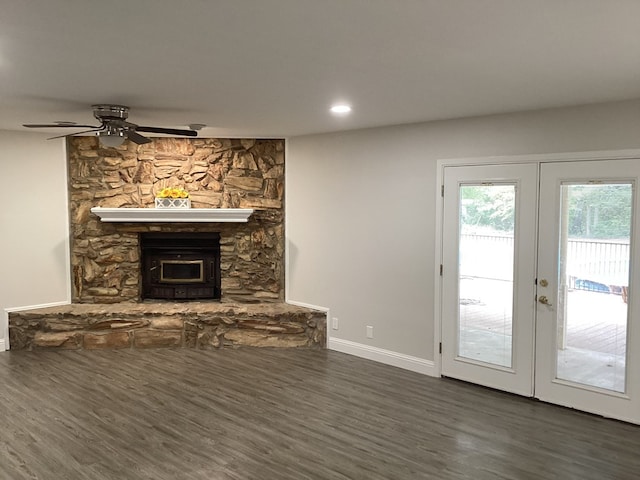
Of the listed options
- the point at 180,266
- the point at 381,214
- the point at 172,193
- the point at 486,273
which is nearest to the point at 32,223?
the point at 172,193

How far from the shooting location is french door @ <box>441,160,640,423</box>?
4031 millimetres

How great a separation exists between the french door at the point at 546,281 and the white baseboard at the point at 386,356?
7.5 inches

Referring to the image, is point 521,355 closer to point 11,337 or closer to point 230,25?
point 230,25

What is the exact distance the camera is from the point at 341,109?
4398 millimetres

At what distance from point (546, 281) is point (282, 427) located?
237 centimetres

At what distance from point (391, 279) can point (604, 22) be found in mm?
3489

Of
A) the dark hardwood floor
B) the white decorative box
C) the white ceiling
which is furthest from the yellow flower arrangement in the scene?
the dark hardwood floor

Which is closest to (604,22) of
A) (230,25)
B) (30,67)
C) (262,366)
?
(230,25)

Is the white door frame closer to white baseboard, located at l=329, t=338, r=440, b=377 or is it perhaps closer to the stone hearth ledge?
white baseboard, located at l=329, t=338, r=440, b=377

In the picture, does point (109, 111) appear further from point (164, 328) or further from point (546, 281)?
point (546, 281)

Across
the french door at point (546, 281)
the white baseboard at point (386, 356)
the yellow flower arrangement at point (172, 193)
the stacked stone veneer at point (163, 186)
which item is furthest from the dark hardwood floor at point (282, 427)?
the yellow flower arrangement at point (172, 193)

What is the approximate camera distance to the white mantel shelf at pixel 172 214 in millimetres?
6062

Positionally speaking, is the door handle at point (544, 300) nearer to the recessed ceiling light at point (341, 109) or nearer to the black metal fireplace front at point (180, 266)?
the recessed ceiling light at point (341, 109)

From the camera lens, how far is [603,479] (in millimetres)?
3240
